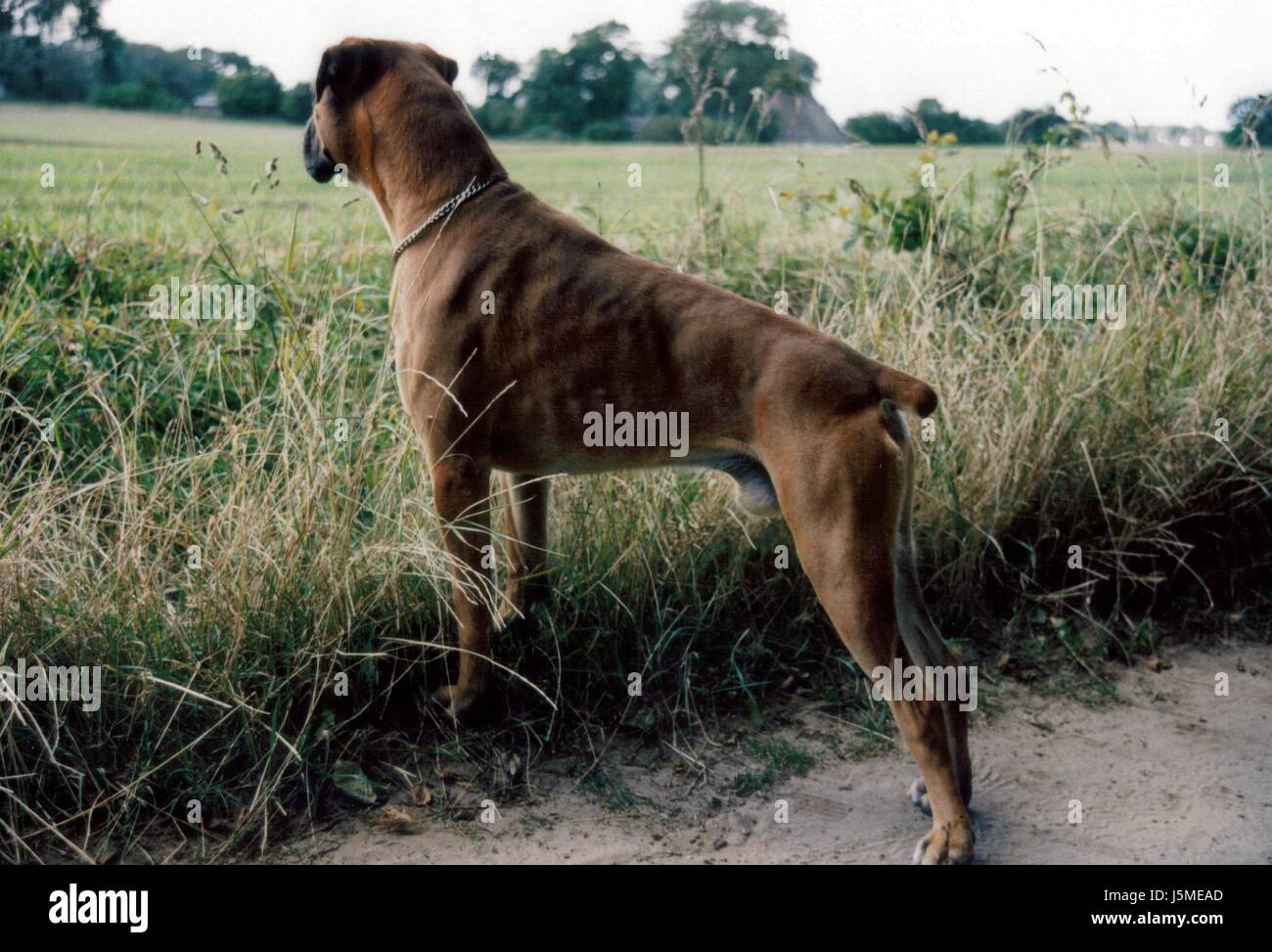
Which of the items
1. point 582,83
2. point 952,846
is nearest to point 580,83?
point 582,83

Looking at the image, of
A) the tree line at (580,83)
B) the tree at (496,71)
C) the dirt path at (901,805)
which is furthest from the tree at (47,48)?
the dirt path at (901,805)

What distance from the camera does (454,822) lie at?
318cm

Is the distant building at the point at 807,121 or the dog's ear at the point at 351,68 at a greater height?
the distant building at the point at 807,121

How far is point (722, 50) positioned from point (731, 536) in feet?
10.8

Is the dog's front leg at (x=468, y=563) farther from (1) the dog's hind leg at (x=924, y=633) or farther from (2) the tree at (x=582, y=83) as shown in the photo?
(2) the tree at (x=582, y=83)

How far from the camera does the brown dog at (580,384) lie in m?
2.88

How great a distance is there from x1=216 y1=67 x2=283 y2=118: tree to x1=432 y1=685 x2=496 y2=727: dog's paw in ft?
12.1

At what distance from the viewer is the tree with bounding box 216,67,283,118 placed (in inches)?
227

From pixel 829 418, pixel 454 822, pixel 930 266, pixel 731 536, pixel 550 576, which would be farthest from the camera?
pixel 930 266

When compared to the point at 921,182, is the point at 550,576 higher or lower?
lower

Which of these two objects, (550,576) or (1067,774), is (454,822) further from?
(1067,774)

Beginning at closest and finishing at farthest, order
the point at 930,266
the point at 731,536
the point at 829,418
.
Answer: the point at 829,418 → the point at 731,536 → the point at 930,266
